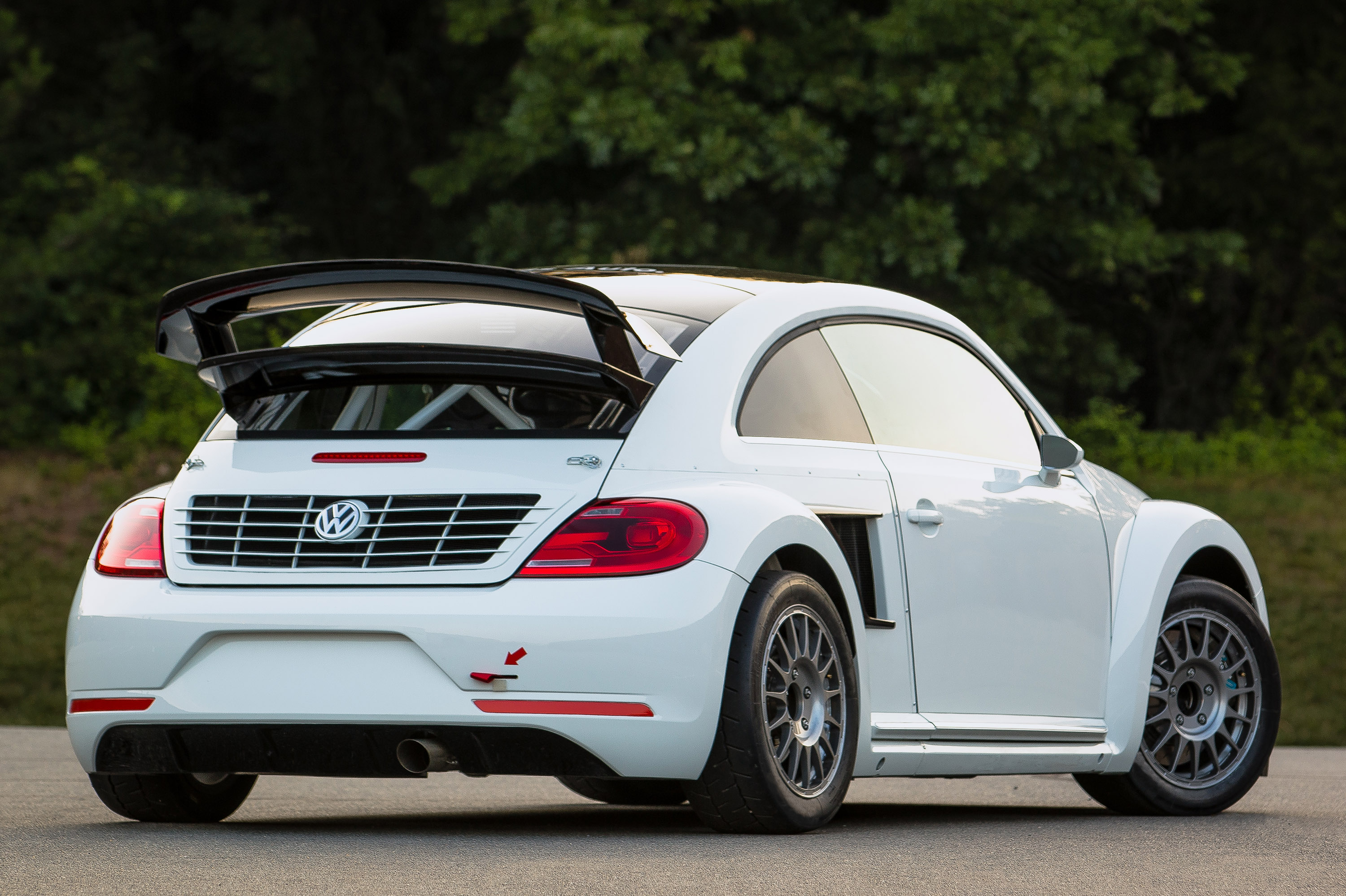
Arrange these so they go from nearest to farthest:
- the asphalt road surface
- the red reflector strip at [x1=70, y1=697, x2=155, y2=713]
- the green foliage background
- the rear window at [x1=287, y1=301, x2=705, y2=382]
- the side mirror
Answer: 1. the asphalt road surface
2. the red reflector strip at [x1=70, y1=697, x2=155, y2=713]
3. the rear window at [x1=287, y1=301, x2=705, y2=382]
4. the side mirror
5. the green foliage background

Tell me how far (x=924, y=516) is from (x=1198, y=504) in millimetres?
13943

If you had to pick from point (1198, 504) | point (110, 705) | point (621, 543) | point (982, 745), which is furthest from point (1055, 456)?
point (1198, 504)

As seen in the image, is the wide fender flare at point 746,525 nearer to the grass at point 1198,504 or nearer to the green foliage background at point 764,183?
the grass at point 1198,504

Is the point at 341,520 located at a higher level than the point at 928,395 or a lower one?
higher

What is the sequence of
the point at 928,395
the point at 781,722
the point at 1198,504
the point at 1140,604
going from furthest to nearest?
the point at 1198,504 < the point at 1140,604 < the point at 928,395 < the point at 781,722

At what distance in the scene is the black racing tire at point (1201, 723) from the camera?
7.18m

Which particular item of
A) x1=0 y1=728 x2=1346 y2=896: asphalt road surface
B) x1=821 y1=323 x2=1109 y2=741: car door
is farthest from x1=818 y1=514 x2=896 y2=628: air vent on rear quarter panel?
x1=0 y1=728 x2=1346 y2=896: asphalt road surface

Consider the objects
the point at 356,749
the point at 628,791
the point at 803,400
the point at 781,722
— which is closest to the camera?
the point at 356,749

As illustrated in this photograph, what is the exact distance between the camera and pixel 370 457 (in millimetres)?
5578

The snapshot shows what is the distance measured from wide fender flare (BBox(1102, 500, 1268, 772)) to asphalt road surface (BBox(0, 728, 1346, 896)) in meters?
0.32

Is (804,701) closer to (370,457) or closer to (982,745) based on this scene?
(982,745)

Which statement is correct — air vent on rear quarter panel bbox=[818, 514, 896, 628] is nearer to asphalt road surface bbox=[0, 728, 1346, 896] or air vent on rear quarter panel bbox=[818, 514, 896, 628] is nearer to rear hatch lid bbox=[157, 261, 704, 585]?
asphalt road surface bbox=[0, 728, 1346, 896]

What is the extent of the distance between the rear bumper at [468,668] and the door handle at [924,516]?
98 centimetres

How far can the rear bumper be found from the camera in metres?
5.25
